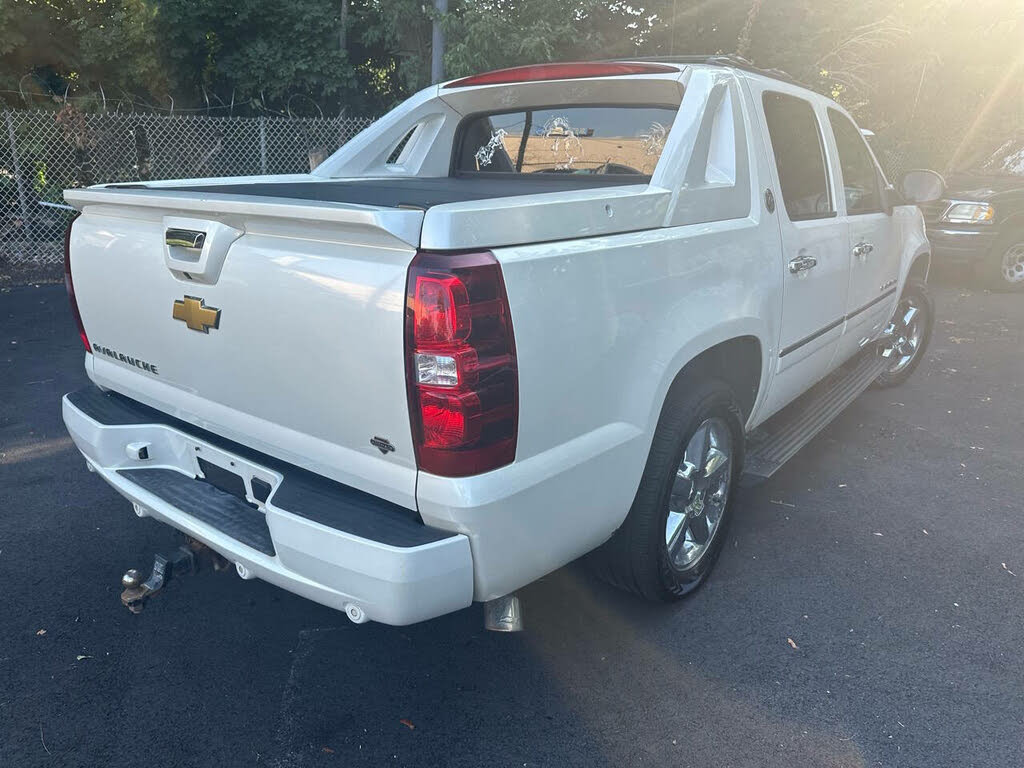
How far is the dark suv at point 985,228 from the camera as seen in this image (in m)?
9.16

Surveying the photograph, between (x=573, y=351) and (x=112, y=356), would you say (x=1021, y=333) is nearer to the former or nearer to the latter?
(x=573, y=351)

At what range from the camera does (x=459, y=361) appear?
186cm

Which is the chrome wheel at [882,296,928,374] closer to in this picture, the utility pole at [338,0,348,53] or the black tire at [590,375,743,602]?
the black tire at [590,375,743,602]

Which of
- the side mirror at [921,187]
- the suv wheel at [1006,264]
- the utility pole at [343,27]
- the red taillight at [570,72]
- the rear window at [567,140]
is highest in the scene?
the utility pole at [343,27]

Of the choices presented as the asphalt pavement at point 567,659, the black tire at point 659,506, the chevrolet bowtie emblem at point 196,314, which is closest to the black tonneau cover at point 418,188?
the chevrolet bowtie emblem at point 196,314

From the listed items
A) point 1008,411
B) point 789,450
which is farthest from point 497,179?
point 1008,411

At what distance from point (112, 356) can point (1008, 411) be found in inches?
221

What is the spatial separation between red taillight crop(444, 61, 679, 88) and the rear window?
14cm

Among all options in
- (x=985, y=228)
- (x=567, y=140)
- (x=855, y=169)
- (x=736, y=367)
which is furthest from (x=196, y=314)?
(x=985, y=228)

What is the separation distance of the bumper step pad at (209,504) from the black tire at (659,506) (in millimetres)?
1169

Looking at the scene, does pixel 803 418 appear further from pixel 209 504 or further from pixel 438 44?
pixel 438 44

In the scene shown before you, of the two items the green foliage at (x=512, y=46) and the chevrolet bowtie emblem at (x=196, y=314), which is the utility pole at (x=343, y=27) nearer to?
the green foliage at (x=512, y=46)

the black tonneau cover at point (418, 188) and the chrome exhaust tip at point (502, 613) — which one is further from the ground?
the black tonneau cover at point (418, 188)

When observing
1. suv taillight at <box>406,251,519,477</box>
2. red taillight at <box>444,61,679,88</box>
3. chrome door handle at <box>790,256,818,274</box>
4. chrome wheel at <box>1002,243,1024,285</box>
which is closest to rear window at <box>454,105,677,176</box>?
red taillight at <box>444,61,679,88</box>
